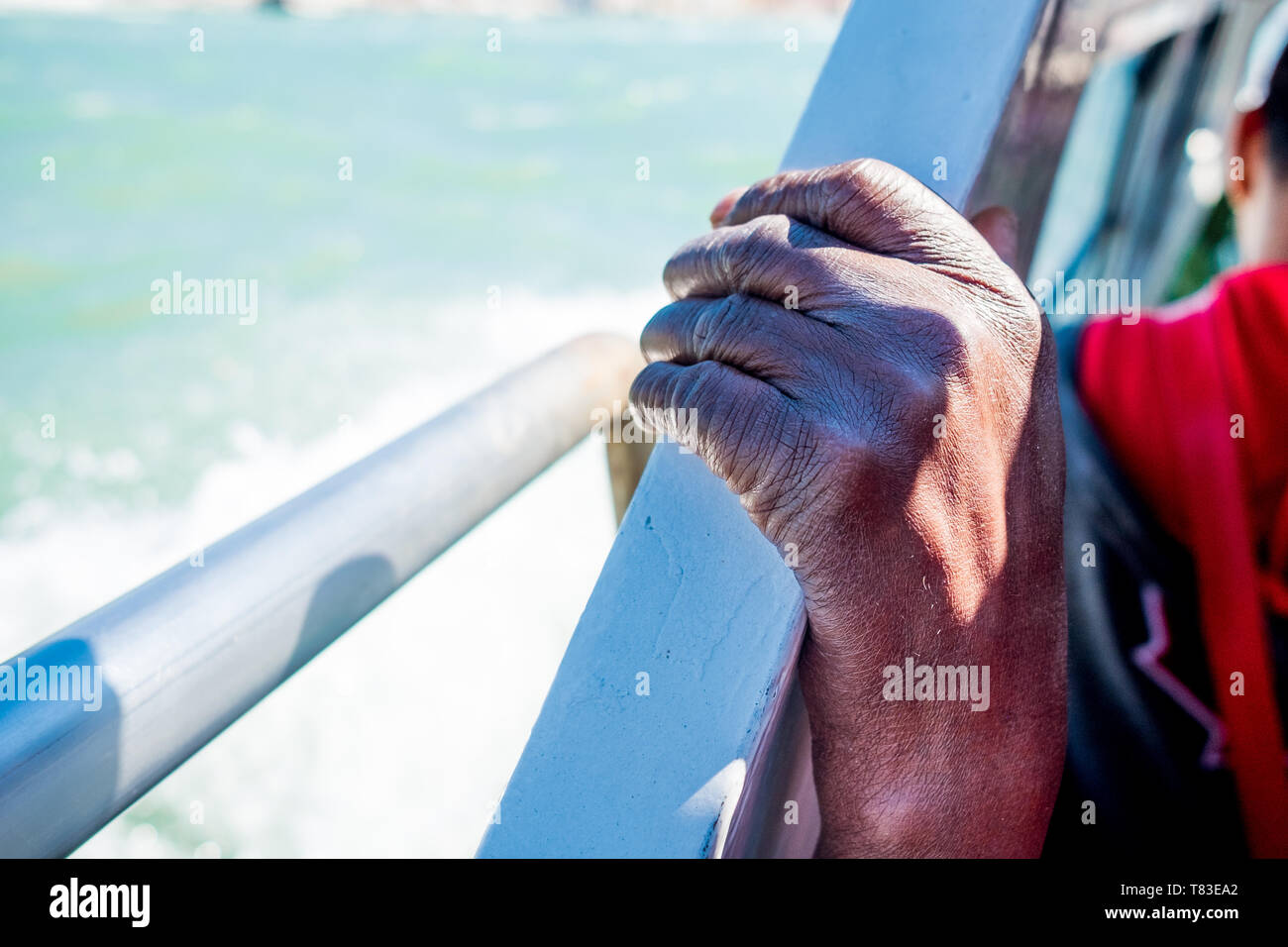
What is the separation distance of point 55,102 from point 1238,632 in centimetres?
1368

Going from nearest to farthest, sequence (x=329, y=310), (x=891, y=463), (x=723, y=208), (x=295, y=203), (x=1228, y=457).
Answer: (x=891, y=463)
(x=723, y=208)
(x=1228, y=457)
(x=329, y=310)
(x=295, y=203)

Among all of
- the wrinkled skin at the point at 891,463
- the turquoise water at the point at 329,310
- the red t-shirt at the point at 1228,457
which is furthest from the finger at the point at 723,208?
the turquoise water at the point at 329,310

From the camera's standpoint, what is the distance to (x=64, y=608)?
3.81 metres

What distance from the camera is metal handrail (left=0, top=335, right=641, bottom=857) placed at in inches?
15.2

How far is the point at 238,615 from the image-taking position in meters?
0.48

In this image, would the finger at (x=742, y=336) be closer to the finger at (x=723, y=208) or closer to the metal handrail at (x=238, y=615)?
the finger at (x=723, y=208)

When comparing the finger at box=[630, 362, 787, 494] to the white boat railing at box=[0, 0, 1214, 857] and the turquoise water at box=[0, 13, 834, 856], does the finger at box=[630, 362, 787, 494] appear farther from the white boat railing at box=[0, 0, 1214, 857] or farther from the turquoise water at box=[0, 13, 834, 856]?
the turquoise water at box=[0, 13, 834, 856]

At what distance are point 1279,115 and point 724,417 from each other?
42.1 inches

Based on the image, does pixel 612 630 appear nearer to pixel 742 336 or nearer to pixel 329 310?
pixel 742 336

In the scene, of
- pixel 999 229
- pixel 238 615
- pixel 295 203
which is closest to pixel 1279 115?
pixel 999 229

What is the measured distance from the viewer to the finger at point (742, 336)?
46 centimetres

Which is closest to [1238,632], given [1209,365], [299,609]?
[1209,365]

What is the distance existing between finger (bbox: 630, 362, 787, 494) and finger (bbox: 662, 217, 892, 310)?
0.06 m
